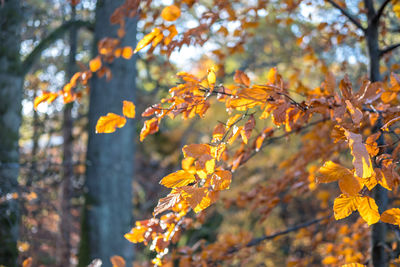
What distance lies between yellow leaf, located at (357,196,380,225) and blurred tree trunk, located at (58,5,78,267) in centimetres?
330

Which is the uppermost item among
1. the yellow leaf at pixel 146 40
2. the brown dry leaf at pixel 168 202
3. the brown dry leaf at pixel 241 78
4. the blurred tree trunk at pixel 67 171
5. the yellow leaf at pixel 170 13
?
the yellow leaf at pixel 170 13

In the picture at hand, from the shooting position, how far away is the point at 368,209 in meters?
1.03

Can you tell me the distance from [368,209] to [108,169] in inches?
126

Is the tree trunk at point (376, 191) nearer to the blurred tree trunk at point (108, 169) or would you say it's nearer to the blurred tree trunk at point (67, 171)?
the blurred tree trunk at point (108, 169)

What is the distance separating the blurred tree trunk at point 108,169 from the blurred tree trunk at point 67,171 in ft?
1.11

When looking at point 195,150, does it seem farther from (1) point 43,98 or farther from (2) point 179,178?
(1) point 43,98

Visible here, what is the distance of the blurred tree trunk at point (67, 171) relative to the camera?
4527 millimetres

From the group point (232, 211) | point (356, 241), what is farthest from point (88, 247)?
point (232, 211)

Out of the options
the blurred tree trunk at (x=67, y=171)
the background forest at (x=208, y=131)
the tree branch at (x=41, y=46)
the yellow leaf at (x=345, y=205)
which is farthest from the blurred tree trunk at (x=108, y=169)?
the yellow leaf at (x=345, y=205)

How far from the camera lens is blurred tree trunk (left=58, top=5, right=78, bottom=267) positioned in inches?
178

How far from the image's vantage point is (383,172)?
104cm

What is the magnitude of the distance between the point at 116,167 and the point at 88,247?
0.82 metres

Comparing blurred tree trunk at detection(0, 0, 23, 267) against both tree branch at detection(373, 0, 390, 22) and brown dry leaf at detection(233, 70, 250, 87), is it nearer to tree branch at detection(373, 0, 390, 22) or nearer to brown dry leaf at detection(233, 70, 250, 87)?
brown dry leaf at detection(233, 70, 250, 87)

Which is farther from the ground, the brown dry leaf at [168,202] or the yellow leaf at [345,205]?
the brown dry leaf at [168,202]
